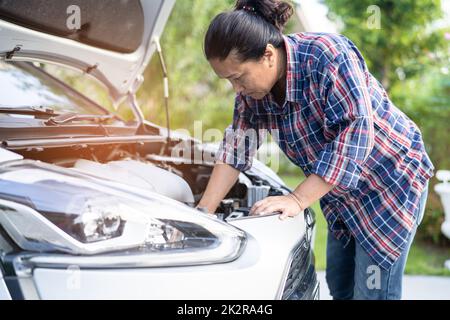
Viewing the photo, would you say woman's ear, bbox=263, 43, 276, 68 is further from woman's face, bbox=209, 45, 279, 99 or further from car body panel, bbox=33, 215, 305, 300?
car body panel, bbox=33, 215, 305, 300

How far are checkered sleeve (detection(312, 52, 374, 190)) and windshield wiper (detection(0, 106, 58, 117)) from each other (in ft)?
4.01

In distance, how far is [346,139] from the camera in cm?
158

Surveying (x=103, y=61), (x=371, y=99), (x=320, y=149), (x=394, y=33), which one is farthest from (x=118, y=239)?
(x=394, y=33)

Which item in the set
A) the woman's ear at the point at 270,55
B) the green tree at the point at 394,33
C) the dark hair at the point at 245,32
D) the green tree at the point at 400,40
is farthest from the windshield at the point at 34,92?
the green tree at the point at 394,33

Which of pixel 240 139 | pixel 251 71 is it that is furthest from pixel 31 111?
pixel 251 71

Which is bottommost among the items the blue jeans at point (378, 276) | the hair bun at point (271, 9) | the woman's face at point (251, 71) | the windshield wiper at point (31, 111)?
the blue jeans at point (378, 276)

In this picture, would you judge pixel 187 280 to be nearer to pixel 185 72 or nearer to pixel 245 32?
pixel 245 32

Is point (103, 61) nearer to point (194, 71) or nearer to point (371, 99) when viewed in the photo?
point (371, 99)

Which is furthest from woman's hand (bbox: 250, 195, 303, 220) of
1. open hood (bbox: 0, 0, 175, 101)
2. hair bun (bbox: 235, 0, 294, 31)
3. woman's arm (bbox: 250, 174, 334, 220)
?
open hood (bbox: 0, 0, 175, 101)

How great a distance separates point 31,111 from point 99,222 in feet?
A: 3.42

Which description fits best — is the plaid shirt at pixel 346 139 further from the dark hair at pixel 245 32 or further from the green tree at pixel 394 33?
the green tree at pixel 394 33

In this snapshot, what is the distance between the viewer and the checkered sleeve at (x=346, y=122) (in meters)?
1.58

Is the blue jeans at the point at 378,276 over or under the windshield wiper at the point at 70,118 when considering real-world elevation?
under

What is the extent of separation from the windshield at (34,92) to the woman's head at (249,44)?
102 centimetres
